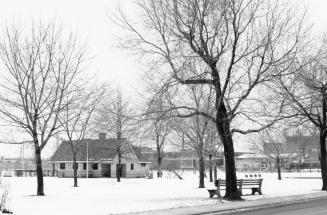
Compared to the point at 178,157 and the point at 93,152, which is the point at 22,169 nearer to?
the point at 93,152

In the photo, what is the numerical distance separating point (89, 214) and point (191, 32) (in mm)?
9531

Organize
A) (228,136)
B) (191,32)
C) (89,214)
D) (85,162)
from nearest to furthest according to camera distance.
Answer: (89,214), (191,32), (228,136), (85,162)

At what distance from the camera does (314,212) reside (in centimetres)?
1755

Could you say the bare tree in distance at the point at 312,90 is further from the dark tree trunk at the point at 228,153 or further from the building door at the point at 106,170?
the building door at the point at 106,170

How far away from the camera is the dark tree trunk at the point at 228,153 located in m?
23.4

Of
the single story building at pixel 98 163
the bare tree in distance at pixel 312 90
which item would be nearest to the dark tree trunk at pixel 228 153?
the bare tree in distance at pixel 312 90

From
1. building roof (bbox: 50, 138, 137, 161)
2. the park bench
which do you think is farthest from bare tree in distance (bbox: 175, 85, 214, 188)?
building roof (bbox: 50, 138, 137, 161)

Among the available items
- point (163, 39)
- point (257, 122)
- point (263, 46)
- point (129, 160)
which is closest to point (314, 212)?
point (257, 122)

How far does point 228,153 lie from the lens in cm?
2392

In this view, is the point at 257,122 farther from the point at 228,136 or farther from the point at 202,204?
the point at 202,204

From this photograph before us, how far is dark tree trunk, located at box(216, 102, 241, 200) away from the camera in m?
23.4

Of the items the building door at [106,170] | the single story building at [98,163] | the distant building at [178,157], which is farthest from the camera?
the building door at [106,170]

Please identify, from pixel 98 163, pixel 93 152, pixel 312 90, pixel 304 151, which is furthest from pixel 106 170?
pixel 312 90

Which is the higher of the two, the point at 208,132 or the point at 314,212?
the point at 208,132
